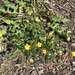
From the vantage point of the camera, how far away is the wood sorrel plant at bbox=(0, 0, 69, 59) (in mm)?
3676

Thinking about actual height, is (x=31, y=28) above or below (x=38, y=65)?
above

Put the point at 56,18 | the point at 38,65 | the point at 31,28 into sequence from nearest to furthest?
the point at 38,65, the point at 31,28, the point at 56,18

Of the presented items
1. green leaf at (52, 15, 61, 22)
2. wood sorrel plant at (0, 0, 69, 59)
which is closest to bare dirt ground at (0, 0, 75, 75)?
wood sorrel plant at (0, 0, 69, 59)

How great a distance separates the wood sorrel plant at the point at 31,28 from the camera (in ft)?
12.1

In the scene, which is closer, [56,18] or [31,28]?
[31,28]

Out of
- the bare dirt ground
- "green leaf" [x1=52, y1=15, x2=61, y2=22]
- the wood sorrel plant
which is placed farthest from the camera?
"green leaf" [x1=52, y1=15, x2=61, y2=22]

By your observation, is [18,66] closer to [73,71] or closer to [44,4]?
[73,71]

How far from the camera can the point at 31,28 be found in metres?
3.87

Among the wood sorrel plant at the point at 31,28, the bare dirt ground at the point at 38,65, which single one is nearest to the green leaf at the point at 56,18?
the wood sorrel plant at the point at 31,28

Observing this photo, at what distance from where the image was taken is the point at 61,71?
3590mm

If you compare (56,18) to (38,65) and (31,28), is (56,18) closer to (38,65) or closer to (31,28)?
(31,28)

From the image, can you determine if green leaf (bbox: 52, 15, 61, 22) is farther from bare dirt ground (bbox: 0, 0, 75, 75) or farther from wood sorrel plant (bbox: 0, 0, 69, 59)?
bare dirt ground (bbox: 0, 0, 75, 75)

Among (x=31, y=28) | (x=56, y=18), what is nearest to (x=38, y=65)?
(x=31, y=28)

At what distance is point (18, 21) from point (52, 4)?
778 millimetres
